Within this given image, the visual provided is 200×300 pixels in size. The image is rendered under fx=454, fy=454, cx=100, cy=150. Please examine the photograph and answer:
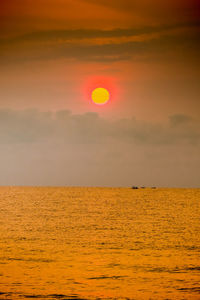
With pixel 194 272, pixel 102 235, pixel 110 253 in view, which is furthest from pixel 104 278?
pixel 102 235

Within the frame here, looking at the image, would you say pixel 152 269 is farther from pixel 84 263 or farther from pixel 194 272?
pixel 84 263

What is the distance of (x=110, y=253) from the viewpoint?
43.3 m

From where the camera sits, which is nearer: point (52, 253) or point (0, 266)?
point (0, 266)

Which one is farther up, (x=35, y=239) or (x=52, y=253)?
(x=35, y=239)

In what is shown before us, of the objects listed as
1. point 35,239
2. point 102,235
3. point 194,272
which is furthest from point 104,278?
point 102,235

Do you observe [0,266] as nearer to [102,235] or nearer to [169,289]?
[169,289]

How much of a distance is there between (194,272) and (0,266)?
47.9 ft

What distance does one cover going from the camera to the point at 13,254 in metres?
41.1

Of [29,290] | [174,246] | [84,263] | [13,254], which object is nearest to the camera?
[29,290]

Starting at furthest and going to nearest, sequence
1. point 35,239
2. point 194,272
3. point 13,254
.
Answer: point 35,239 → point 13,254 → point 194,272

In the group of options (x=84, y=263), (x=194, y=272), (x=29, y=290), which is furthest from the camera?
(x=84, y=263)

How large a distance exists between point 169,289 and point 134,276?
4.17 m

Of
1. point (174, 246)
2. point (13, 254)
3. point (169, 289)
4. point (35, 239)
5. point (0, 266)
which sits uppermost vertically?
point (35, 239)

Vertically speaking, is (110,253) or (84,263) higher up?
(110,253)
